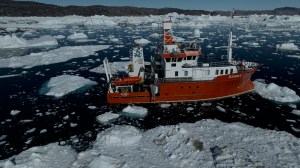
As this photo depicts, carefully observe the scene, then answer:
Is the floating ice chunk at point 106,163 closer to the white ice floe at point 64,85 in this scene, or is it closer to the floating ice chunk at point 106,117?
the floating ice chunk at point 106,117

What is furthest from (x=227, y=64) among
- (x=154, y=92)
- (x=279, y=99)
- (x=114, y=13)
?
(x=114, y=13)

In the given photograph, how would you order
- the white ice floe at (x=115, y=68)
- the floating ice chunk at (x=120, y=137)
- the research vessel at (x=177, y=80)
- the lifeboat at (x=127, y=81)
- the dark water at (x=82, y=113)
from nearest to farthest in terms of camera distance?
the floating ice chunk at (x=120, y=137)
the dark water at (x=82, y=113)
the research vessel at (x=177, y=80)
the lifeboat at (x=127, y=81)
the white ice floe at (x=115, y=68)

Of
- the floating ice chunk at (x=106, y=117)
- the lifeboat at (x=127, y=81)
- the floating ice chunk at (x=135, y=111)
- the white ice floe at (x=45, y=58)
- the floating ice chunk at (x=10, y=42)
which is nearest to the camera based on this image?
the floating ice chunk at (x=106, y=117)

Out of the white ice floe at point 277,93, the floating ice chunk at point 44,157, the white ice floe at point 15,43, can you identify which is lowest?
the floating ice chunk at point 44,157

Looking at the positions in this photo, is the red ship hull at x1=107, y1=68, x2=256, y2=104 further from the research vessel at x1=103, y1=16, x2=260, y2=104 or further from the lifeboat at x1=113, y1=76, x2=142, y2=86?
the lifeboat at x1=113, y1=76, x2=142, y2=86

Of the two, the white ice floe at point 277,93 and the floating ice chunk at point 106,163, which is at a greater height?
the white ice floe at point 277,93

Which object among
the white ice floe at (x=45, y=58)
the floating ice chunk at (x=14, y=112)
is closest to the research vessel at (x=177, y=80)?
the floating ice chunk at (x=14, y=112)

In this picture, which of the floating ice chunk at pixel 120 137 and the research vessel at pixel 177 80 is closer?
the floating ice chunk at pixel 120 137
